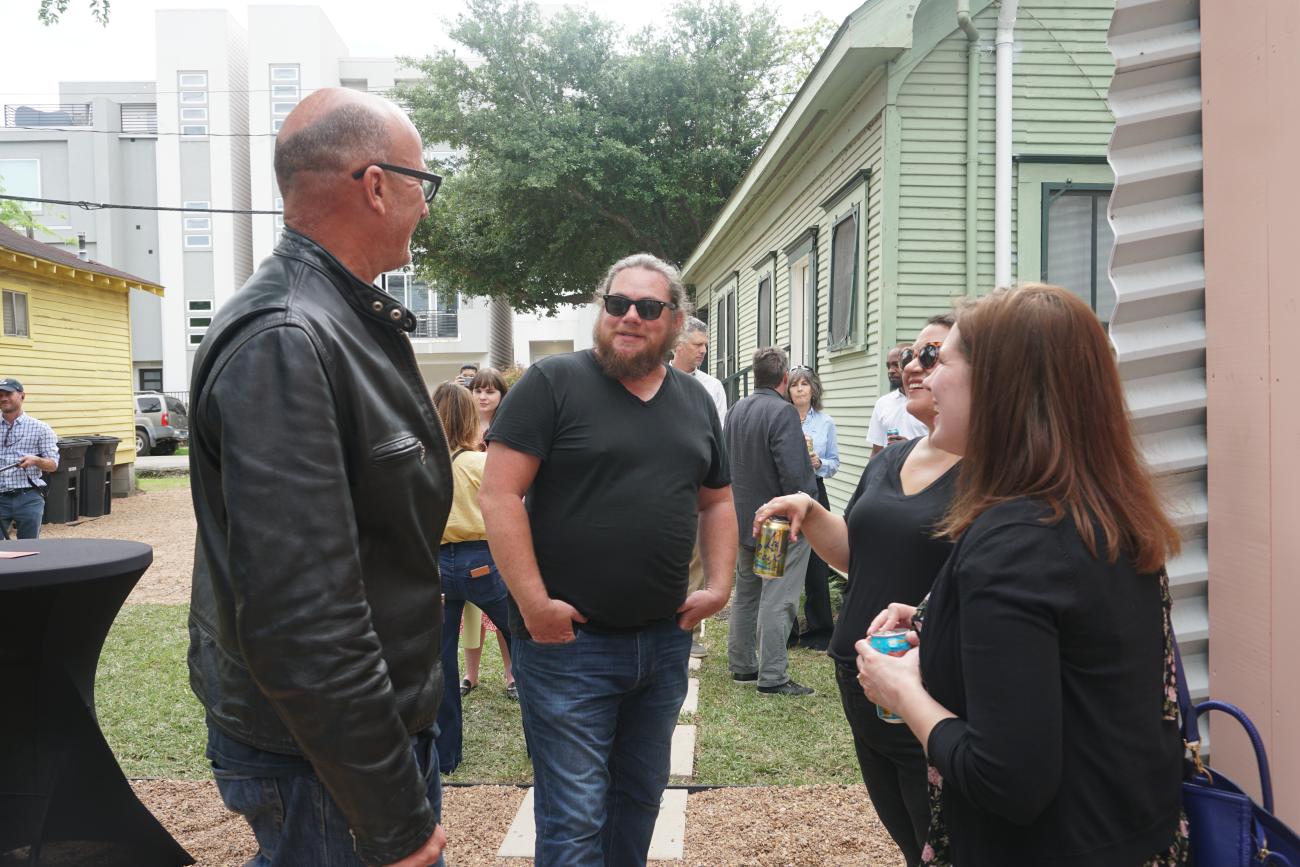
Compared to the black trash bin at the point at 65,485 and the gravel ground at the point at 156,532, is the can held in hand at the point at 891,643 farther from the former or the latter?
the black trash bin at the point at 65,485

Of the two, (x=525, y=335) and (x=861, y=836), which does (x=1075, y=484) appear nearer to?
(x=861, y=836)

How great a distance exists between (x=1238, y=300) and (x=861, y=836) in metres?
2.74

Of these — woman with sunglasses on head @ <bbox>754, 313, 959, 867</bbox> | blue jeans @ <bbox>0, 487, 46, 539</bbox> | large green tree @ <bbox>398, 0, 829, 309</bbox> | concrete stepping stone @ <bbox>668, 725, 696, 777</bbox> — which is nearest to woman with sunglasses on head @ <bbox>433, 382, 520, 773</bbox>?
concrete stepping stone @ <bbox>668, 725, 696, 777</bbox>

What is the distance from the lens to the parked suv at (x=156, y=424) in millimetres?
29292

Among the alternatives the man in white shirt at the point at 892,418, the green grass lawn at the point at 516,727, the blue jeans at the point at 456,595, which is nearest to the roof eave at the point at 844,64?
the man in white shirt at the point at 892,418

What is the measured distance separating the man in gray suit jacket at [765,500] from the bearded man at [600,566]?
307 centimetres

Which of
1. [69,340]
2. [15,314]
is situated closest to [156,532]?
[15,314]

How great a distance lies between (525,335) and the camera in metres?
46.8

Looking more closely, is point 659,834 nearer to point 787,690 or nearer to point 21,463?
point 787,690

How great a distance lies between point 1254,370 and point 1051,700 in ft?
3.06

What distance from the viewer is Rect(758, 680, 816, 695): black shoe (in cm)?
599

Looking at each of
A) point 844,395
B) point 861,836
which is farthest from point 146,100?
point 861,836

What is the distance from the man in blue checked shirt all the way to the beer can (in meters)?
8.78

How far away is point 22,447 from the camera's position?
9.83 metres
